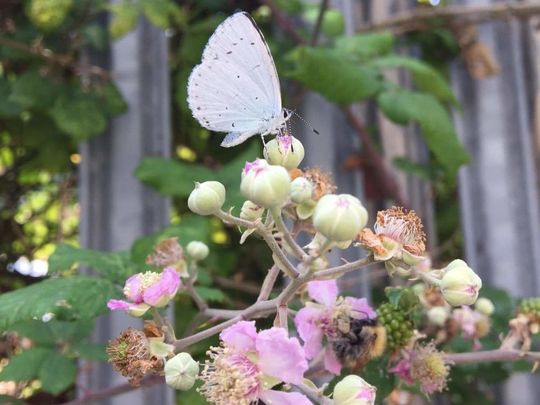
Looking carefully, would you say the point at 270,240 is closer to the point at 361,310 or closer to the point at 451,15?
the point at 361,310

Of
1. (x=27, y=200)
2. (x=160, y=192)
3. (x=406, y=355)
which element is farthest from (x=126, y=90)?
(x=406, y=355)

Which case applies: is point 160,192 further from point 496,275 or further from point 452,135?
point 496,275

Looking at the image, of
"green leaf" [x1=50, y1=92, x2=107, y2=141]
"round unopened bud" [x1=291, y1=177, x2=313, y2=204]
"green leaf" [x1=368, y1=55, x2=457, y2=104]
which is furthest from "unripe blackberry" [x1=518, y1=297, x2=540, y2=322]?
"green leaf" [x1=50, y1=92, x2=107, y2=141]

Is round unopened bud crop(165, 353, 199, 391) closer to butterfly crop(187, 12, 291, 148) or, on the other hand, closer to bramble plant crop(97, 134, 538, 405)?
bramble plant crop(97, 134, 538, 405)

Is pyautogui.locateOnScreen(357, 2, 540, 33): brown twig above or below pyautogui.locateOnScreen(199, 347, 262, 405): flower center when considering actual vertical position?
above

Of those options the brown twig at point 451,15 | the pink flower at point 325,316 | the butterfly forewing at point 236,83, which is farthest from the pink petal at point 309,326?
the brown twig at point 451,15

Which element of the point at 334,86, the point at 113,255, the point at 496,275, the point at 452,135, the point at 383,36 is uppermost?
the point at 383,36

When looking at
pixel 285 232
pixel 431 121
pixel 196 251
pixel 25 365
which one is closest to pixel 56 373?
pixel 25 365
